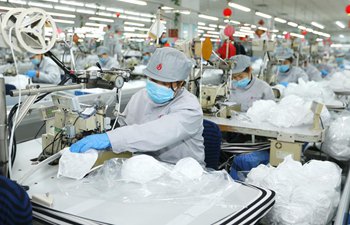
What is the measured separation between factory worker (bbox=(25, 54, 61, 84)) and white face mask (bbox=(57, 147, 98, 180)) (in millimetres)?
3623

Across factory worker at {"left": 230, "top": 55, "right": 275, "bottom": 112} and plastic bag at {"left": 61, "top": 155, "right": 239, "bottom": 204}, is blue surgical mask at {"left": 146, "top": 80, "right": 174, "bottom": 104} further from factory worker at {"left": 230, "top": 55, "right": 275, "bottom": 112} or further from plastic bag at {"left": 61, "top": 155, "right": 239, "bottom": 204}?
factory worker at {"left": 230, "top": 55, "right": 275, "bottom": 112}

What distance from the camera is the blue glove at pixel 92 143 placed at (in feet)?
5.11

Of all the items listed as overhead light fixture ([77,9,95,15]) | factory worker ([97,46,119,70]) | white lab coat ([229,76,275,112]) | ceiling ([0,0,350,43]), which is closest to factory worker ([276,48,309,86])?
white lab coat ([229,76,275,112])

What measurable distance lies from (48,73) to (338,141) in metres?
4.11

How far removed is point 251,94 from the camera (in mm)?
3727

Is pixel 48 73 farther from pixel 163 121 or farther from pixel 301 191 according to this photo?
pixel 301 191

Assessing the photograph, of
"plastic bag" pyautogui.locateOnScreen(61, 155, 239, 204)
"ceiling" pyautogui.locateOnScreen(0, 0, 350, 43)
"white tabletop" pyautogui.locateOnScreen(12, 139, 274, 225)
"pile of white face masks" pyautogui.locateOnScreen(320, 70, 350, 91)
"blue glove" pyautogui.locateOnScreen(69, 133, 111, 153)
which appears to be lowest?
"white tabletop" pyautogui.locateOnScreen(12, 139, 274, 225)

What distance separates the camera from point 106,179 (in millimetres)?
1533

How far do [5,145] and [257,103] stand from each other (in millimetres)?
2330

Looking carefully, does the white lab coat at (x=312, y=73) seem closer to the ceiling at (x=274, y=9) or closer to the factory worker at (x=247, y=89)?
the ceiling at (x=274, y=9)

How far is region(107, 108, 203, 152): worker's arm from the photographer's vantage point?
1674mm

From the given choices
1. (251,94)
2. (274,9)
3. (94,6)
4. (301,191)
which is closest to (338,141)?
(251,94)

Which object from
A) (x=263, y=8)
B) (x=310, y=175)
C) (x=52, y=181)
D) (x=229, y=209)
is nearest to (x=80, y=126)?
(x=52, y=181)

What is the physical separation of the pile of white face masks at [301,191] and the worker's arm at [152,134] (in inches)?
20.8
